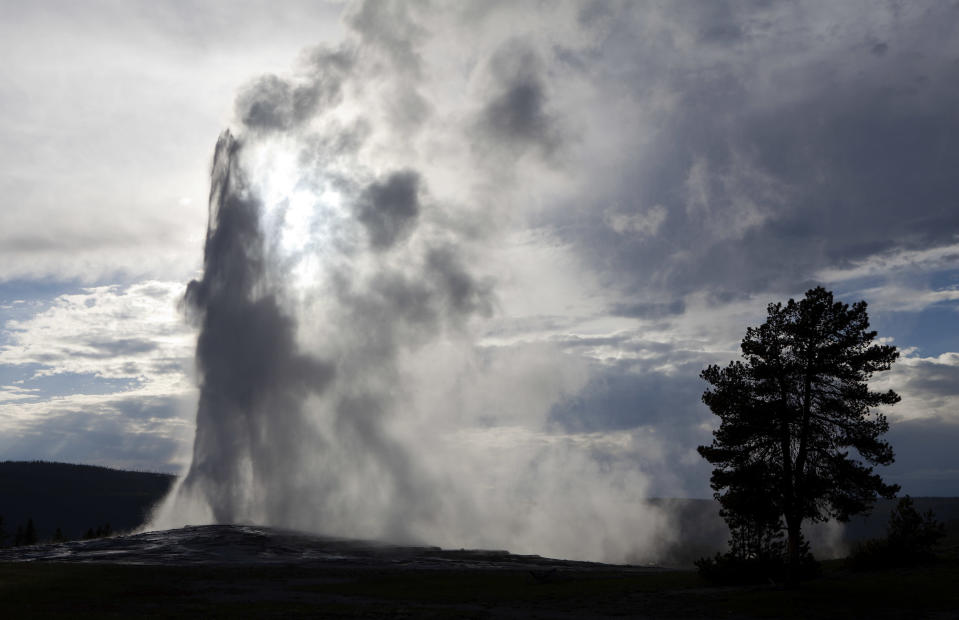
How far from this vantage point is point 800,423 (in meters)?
35.2

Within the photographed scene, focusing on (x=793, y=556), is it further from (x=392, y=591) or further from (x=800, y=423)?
(x=392, y=591)

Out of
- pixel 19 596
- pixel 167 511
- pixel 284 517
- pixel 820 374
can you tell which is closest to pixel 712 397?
pixel 820 374

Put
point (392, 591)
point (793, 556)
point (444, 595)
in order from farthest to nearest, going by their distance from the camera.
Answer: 1. point (392, 591)
2. point (444, 595)
3. point (793, 556)

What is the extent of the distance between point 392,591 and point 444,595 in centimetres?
365

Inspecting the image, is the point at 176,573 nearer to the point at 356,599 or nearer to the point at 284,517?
the point at 356,599

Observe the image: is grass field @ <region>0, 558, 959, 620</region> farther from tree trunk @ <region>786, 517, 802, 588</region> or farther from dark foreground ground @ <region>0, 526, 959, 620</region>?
tree trunk @ <region>786, 517, 802, 588</region>

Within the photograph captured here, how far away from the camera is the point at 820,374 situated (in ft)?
115

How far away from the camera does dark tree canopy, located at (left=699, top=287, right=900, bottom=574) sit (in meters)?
34.0

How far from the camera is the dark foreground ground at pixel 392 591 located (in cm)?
2991

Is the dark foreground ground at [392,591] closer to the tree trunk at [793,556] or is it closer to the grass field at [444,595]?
the grass field at [444,595]

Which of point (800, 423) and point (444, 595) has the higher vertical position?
point (800, 423)

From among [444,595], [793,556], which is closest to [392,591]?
[444,595]

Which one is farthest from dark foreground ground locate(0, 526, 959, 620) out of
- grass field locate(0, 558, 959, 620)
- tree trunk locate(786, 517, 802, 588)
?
tree trunk locate(786, 517, 802, 588)

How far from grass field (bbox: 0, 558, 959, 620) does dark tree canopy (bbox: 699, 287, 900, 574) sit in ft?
13.5
